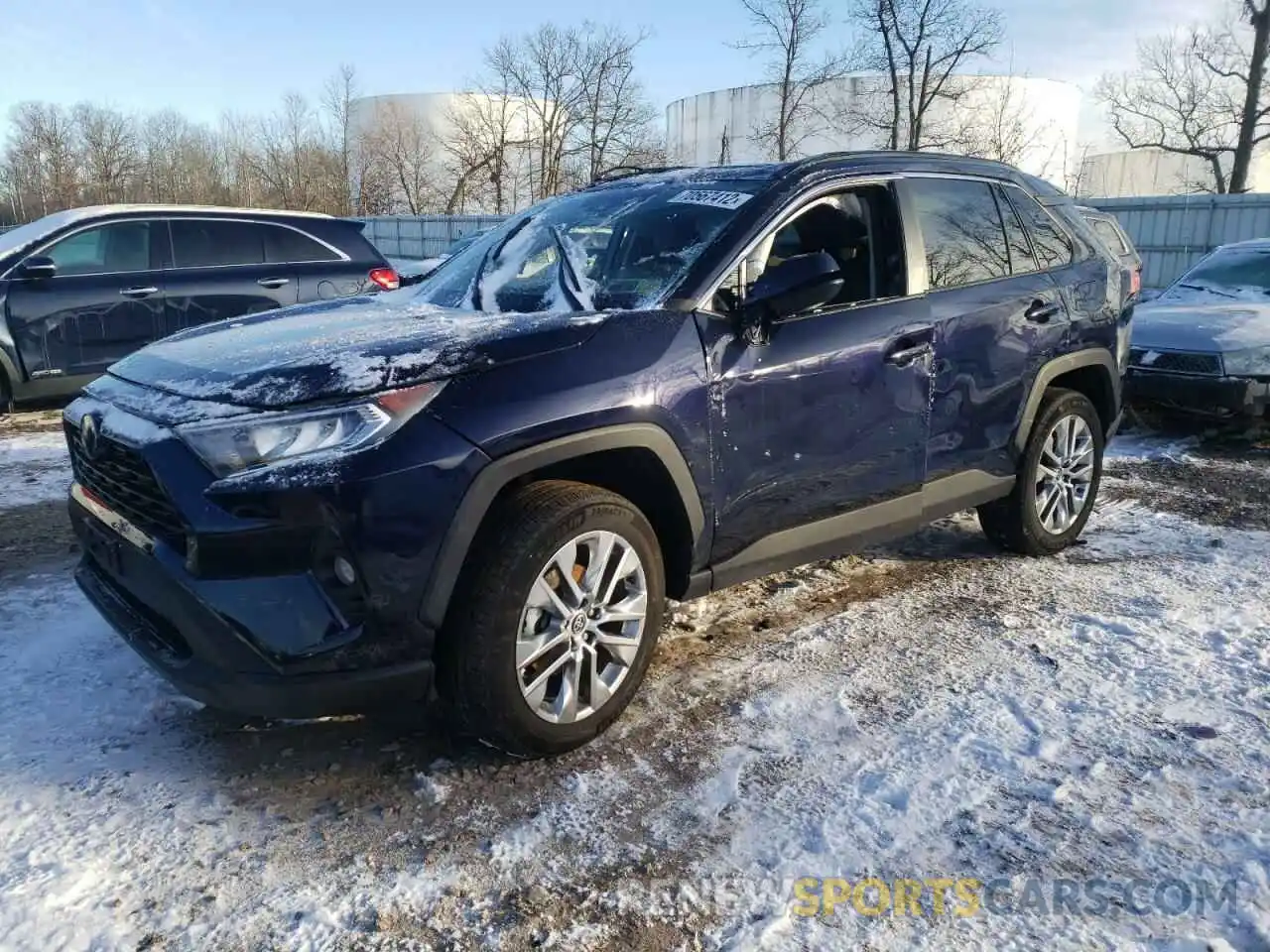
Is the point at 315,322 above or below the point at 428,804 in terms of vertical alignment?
above

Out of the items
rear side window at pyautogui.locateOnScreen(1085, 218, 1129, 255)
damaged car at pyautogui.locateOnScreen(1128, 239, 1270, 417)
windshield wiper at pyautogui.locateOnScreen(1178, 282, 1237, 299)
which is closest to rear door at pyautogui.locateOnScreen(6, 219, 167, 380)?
rear side window at pyautogui.locateOnScreen(1085, 218, 1129, 255)

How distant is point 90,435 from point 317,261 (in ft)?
19.0

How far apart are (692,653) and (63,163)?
193ft

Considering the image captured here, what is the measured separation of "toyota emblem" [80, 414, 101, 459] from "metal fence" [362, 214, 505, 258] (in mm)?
22670

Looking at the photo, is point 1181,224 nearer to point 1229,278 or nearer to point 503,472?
point 1229,278

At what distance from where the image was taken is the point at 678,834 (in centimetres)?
257

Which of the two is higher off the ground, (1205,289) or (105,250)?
(105,250)

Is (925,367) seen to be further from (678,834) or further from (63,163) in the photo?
(63,163)

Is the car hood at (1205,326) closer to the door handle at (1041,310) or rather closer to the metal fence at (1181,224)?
the door handle at (1041,310)

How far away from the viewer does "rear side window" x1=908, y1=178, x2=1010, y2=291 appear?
3.96 metres

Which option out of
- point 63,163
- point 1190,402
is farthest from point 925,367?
point 63,163

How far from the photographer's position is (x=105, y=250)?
752 cm

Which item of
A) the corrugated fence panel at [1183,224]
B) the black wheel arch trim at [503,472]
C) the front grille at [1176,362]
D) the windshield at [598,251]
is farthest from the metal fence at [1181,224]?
the black wheel arch trim at [503,472]

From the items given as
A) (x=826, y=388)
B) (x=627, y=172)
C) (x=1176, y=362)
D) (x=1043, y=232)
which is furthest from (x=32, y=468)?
(x=1176, y=362)
